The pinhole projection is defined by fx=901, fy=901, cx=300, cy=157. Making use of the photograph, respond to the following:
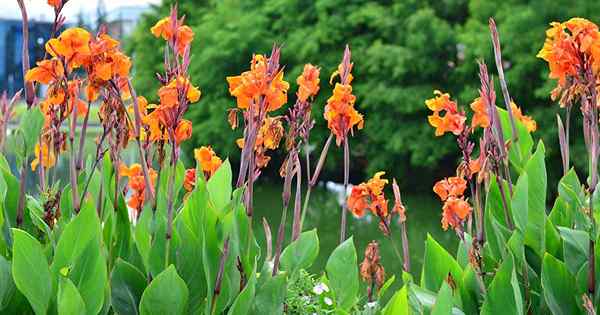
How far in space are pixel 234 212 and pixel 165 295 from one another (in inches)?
8.2

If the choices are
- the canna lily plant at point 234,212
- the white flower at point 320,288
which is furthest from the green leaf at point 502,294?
the white flower at point 320,288

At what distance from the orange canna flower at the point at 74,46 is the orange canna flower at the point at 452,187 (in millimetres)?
879

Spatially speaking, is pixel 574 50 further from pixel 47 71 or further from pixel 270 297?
pixel 47 71

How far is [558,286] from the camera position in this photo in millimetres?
1938

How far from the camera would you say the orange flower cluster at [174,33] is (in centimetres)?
185

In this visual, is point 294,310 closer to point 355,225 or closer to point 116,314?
point 116,314

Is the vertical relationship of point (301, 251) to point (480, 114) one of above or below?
below

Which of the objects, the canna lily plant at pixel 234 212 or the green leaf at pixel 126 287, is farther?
the green leaf at pixel 126 287

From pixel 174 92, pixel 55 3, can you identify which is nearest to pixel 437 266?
pixel 174 92

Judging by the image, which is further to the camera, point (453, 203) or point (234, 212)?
point (453, 203)

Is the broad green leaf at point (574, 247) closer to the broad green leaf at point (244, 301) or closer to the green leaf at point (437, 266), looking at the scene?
the green leaf at point (437, 266)

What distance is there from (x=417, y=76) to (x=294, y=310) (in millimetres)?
15793

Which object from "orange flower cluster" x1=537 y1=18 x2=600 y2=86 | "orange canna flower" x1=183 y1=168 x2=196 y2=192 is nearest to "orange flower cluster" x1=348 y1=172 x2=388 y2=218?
"orange canna flower" x1=183 y1=168 x2=196 y2=192

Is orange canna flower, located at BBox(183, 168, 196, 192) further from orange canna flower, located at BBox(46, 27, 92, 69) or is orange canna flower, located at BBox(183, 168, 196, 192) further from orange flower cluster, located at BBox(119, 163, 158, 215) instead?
orange canna flower, located at BBox(46, 27, 92, 69)
